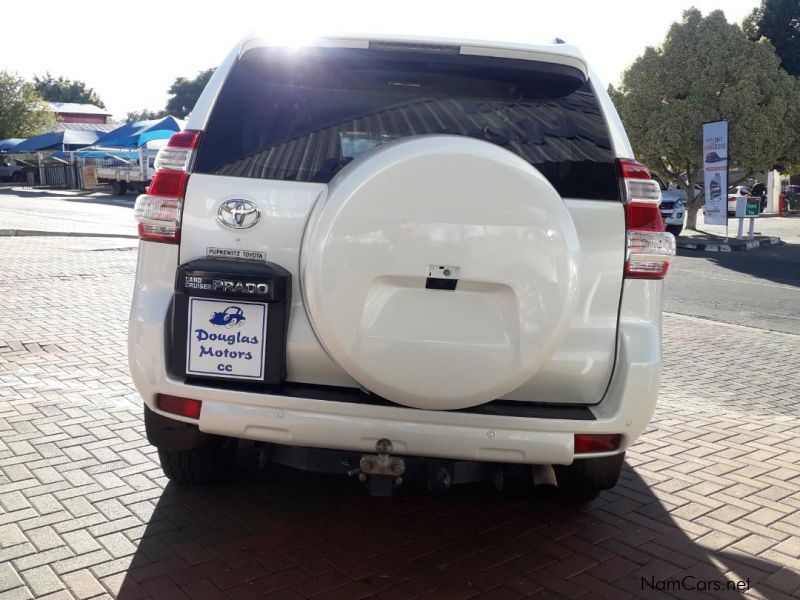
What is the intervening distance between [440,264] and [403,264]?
0.12 metres

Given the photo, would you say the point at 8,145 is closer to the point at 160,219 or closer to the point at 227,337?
the point at 160,219

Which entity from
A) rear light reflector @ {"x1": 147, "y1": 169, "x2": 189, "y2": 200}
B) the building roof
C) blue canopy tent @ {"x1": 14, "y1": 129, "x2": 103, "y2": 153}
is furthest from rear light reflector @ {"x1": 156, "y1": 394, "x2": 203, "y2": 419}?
the building roof

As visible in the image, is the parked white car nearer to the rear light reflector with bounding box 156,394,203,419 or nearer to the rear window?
the rear window

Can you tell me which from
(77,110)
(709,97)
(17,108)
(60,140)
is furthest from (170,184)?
(77,110)

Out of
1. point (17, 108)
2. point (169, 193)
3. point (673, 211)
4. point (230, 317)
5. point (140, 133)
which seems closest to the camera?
point (230, 317)

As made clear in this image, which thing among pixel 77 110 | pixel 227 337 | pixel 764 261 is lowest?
pixel 764 261

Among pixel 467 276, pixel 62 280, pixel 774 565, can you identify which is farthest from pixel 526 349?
pixel 62 280

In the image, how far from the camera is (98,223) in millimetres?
19359

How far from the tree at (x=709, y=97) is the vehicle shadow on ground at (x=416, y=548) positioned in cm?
1983

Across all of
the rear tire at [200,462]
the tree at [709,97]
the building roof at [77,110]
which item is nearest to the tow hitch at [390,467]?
the rear tire at [200,462]

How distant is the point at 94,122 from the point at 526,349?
83101 mm

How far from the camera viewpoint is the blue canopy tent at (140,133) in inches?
1202

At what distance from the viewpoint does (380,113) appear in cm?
309

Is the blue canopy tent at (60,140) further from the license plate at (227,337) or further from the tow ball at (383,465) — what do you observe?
the tow ball at (383,465)
